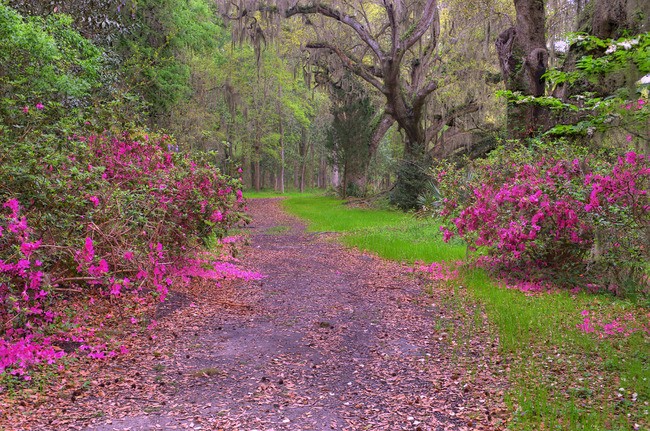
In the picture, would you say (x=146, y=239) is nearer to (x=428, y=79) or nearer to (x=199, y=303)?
(x=199, y=303)

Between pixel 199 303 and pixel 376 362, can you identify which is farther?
pixel 199 303

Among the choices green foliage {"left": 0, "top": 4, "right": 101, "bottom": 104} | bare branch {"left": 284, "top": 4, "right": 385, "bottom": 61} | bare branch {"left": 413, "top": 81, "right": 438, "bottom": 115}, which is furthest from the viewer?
bare branch {"left": 413, "top": 81, "right": 438, "bottom": 115}

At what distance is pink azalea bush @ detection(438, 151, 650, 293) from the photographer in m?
6.10

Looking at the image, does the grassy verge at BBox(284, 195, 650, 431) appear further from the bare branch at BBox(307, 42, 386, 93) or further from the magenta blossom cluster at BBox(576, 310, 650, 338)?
the bare branch at BBox(307, 42, 386, 93)

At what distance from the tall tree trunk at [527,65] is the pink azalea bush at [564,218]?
9.66 ft

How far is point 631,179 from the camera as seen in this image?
6.05 m

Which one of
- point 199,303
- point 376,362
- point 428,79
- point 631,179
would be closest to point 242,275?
point 199,303

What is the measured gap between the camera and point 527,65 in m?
10.8

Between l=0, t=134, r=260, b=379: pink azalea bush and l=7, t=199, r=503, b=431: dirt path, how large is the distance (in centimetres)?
65

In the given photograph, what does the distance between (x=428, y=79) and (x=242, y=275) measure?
15947 millimetres

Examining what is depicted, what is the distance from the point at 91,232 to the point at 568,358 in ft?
15.8

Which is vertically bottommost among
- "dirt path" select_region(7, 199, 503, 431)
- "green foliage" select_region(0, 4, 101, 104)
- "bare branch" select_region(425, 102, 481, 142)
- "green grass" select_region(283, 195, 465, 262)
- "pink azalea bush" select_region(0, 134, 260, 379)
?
"dirt path" select_region(7, 199, 503, 431)

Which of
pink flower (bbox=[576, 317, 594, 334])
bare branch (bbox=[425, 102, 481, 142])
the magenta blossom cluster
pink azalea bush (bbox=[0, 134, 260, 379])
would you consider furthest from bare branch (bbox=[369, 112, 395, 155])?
pink flower (bbox=[576, 317, 594, 334])

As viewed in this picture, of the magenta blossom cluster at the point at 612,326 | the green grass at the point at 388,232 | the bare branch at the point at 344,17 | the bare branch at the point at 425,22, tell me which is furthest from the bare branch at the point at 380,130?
the magenta blossom cluster at the point at 612,326
